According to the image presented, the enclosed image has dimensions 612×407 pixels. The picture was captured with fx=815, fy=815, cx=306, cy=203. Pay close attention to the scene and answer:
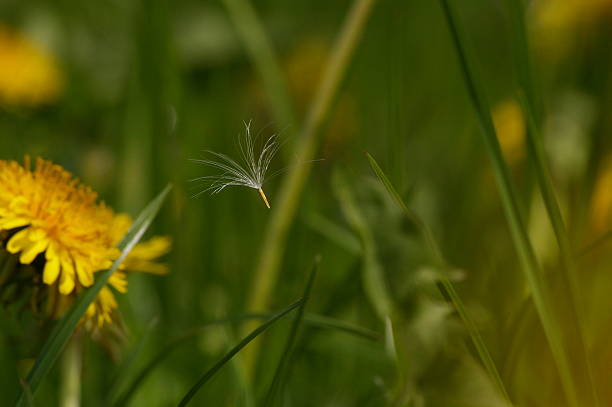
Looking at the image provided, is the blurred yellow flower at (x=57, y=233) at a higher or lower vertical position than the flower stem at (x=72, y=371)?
higher

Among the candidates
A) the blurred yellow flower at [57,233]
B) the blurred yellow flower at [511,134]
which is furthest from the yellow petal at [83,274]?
the blurred yellow flower at [511,134]

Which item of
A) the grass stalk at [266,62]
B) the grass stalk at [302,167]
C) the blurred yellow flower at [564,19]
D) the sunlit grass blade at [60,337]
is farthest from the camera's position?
the blurred yellow flower at [564,19]

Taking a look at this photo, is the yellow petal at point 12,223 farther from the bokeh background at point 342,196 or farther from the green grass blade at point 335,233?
the green grass blade at point 335,233

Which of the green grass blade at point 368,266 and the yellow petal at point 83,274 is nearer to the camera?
the yellow petal at point 83,274

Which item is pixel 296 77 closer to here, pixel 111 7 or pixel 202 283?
pixel 111 7

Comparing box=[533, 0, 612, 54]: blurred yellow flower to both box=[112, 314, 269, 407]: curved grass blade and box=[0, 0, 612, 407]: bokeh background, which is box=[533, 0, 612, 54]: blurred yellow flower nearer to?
box=[0, 0, 612, 407]: bokeh background

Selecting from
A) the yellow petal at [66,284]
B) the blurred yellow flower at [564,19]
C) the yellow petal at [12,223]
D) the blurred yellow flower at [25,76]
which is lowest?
the yellow petal at [66,284]

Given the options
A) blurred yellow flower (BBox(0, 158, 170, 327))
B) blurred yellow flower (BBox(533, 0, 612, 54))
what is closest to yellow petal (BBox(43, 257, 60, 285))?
blurred yellow flower (BBox(0, 158, 170, 327))
